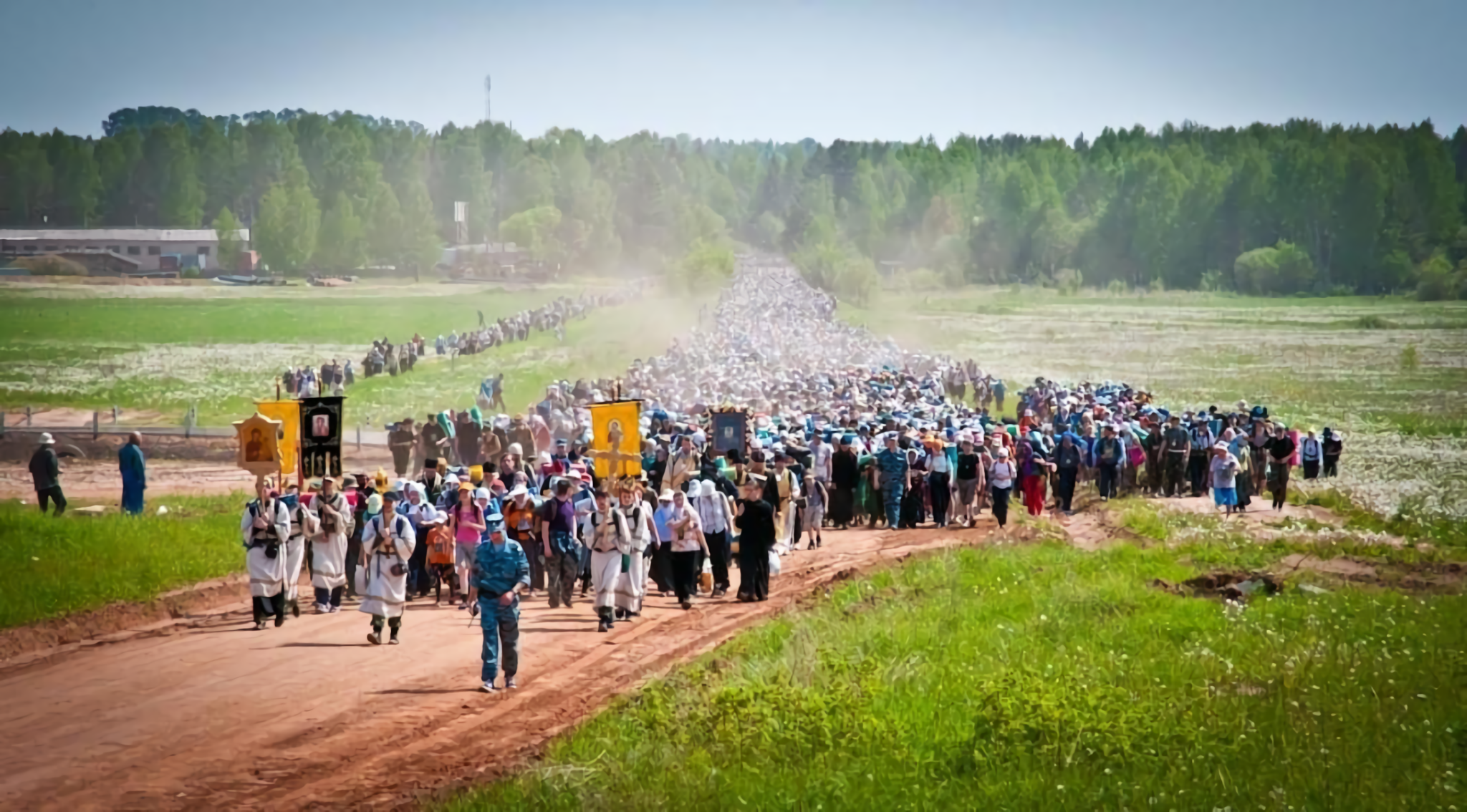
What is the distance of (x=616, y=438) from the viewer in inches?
832

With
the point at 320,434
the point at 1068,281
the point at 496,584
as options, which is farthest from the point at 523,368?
the point at 496,584

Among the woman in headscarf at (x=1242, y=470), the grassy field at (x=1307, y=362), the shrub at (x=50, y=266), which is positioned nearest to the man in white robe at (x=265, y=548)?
the woman in headscarf at (x=1242, y=470)

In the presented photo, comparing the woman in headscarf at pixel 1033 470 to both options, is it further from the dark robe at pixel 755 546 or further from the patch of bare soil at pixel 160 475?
the patch of bare soil at pixel 160 475

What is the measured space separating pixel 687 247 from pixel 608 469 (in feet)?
261

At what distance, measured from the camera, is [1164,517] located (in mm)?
26406

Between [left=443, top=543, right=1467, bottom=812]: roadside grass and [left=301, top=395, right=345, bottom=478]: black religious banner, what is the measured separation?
6.62 m

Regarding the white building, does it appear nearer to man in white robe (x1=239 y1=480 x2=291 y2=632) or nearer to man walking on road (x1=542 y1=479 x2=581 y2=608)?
man in white robe (x1=239 y1=480 x2=291 y2=632)

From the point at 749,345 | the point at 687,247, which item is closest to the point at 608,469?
the point at 749,345

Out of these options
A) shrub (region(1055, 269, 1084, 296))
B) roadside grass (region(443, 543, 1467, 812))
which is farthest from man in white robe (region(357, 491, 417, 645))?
shrub (region(1055, 269, 1084, 296))

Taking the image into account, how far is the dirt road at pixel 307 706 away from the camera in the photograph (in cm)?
1195

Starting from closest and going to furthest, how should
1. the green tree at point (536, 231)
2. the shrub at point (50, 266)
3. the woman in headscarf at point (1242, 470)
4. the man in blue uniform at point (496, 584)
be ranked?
the man in blue uniform at point (496, 584) → the woman in headscarf at point (1242, 470) → the shrub at point (50, 266) → the green tree at point (536, 231)

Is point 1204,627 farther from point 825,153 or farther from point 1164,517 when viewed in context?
point 825,153

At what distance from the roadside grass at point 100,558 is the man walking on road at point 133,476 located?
11.2 inches

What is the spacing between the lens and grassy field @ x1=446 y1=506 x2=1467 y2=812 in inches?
438
